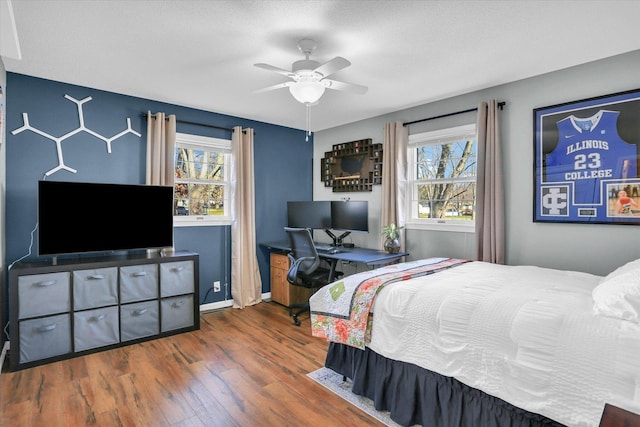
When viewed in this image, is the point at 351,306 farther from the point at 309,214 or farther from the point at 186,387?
the point at 309,214

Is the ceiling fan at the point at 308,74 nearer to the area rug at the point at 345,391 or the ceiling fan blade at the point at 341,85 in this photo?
the ceiling fan blade at the point at 341,85

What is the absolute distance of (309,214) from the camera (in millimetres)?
4684

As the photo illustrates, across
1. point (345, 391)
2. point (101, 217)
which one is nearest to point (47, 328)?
point (101, 217)

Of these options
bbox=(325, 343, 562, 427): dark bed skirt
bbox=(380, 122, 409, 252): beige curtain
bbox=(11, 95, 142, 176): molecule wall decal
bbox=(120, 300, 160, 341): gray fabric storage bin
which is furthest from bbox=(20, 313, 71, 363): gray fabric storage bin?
bbox=(380, 122, 409, 252): beige curtain

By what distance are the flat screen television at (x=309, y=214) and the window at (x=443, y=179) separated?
1068 millimetres

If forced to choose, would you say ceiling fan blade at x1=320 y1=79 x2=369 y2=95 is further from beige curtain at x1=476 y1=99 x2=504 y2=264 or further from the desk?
the desk

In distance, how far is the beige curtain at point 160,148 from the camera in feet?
12.2

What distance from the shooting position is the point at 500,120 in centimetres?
329

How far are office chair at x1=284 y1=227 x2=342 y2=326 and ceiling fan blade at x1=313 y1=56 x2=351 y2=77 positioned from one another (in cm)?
177

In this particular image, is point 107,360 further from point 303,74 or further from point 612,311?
point 612,311

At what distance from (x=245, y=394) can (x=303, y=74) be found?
2.30m

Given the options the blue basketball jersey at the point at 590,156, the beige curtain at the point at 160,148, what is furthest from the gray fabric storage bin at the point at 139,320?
the blue basketball jersey at the point at 590,156

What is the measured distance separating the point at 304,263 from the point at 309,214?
1016 millimetres

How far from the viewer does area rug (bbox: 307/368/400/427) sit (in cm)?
214
